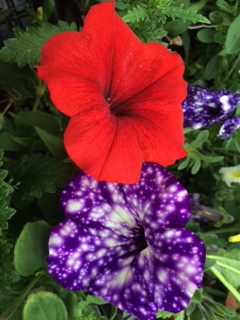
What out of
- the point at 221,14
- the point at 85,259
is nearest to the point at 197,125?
the point at 221,14

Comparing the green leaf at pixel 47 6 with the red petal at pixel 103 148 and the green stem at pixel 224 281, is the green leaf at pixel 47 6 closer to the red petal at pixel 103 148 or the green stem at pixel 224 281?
the red petal at pixel 103 148

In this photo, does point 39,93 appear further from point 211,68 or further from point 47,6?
point 211,68

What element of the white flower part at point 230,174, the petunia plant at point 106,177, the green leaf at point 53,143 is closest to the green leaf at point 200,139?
the petunia plant at point 106,177

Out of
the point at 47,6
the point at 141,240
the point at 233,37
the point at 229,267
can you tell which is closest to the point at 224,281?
the point at 229,267

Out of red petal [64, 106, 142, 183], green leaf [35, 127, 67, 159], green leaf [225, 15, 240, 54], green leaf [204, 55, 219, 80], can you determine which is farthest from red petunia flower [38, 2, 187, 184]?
green leaf [204, 55, 219, 80]

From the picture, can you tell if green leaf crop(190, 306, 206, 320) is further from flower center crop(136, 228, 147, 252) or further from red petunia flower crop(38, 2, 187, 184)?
red petunia flower crop(38, 2, 187, 184)
